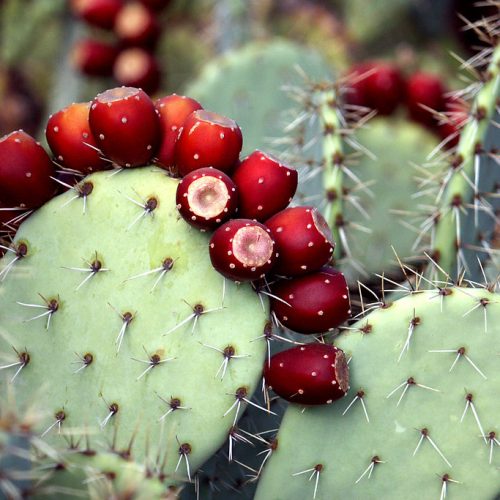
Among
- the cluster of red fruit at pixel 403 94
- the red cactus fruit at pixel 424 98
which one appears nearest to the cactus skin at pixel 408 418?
the cluster of red fruit at pixel 403 94

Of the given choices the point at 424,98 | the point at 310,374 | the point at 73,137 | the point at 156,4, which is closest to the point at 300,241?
the point at 310,374

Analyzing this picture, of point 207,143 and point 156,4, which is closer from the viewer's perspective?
point 207,143

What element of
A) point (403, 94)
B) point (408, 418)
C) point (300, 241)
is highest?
point (300, 241)

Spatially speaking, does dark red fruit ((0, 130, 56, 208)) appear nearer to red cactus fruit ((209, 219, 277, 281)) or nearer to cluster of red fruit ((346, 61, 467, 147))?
red cactus fruit ((209, 219, 277, 281))

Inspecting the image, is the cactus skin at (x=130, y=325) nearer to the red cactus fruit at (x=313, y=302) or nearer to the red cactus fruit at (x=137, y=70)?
the red cactus fruit at (x=313, y=302)

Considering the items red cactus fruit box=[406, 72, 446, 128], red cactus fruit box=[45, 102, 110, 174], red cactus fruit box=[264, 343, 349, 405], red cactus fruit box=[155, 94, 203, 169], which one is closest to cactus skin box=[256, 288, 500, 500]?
red cactus fruit box=[264, 343, 349, 405]

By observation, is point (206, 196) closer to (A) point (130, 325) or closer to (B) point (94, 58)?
(A) point (130, 325)

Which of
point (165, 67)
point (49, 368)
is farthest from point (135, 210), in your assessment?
point (165, 67)
